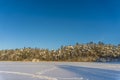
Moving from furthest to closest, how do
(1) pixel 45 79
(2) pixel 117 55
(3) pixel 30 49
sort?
(3) pixel 30 49, (2) pixel 117 55, (1) pixel 45 79

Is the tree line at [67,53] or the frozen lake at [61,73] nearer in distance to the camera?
the frozen lake at [61,73]

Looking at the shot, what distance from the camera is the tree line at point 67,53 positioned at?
309ft

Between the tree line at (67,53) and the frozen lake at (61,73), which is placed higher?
the tree line at (67,53)

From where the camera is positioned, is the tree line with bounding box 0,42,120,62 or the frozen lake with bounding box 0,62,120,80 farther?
the tree line with bounding box 0,42,120,62

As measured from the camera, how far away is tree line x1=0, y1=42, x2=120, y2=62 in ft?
309

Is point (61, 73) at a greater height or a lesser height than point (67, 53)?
lesser

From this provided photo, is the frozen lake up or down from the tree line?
down

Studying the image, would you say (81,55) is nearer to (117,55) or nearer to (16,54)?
(117,55)

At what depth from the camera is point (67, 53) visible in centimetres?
9931

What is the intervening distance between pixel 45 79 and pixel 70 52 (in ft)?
252

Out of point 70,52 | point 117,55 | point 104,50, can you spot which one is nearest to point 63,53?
point 70,52

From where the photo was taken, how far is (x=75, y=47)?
102m

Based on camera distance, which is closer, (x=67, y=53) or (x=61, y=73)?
(x=61, y=73)

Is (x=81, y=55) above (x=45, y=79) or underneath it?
above
